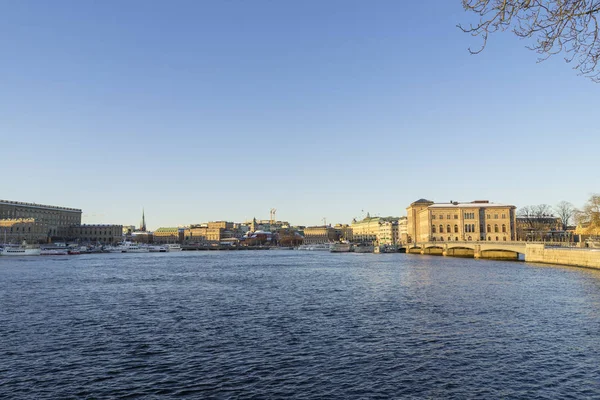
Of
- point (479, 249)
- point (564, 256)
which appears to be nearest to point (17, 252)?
point (479, 249)

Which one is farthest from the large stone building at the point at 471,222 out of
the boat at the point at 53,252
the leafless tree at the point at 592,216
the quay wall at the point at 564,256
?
the boat at the point at 53,252

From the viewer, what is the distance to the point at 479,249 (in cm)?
11156

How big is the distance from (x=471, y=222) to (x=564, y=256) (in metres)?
81.6

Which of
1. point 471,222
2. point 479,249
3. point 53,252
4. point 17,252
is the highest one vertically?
point 471,222

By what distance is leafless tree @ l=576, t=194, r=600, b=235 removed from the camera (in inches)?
3695

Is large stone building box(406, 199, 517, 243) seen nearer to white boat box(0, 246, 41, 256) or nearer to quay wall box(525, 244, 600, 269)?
quay wall box(525, 244, 600, 269)

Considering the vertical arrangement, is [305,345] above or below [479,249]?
below

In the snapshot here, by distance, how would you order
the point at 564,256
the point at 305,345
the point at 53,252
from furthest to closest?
the point at 53,252 → the point at 564,256 → the point at 305,345

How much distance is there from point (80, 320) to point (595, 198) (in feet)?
340

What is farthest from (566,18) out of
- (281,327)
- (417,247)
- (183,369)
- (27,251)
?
(27,251)

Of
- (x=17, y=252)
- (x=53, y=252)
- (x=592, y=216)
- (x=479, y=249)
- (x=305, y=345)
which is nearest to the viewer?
(x=305, y=345)

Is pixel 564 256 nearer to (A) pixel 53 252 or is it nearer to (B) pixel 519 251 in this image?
(B) pixel 519 251

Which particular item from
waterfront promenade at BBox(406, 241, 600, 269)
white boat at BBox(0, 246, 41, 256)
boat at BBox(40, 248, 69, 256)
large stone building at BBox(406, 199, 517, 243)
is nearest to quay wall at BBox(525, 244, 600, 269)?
waterfront promenade at BBox(406, 241, 600, 269)

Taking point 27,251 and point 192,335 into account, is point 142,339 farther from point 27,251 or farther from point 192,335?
point 27,251
